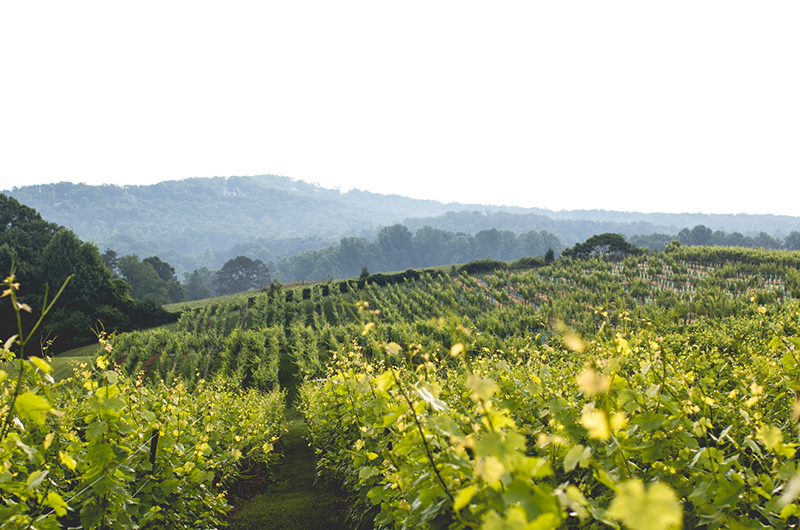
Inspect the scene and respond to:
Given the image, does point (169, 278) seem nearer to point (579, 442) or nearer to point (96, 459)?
point (96, 459)

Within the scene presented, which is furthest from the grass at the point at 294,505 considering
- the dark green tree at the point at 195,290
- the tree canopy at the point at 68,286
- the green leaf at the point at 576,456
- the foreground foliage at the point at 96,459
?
the dark green tree at the point at 195,290

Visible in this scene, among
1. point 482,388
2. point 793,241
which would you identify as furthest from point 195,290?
point 793,241

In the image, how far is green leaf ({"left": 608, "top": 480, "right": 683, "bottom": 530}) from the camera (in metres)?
0.58

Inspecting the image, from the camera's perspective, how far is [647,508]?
0.61 m

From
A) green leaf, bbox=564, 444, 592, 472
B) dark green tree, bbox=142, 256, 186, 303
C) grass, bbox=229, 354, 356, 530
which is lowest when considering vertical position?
dark green tree, bbox=142, 256, 186, 303

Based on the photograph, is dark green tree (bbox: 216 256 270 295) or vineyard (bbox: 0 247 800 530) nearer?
vineyard (bbox: 0 247 800 530)

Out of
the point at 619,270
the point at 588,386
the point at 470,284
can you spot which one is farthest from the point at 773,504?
the point at 619,270

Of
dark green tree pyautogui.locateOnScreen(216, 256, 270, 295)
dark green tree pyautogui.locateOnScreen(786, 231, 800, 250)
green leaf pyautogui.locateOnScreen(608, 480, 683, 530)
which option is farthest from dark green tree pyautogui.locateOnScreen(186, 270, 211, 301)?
dark green tree pyautogui.locateOnScreen(786, 231, 800, 250)

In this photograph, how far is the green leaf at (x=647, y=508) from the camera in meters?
0.58

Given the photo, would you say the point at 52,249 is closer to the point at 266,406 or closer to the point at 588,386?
the point at 266,406

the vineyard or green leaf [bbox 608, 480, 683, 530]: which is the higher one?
green leaf [bbox 608, 480, 683, 530]

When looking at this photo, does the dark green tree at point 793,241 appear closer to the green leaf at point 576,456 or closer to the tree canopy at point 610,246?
the tree canopy at point 610,246

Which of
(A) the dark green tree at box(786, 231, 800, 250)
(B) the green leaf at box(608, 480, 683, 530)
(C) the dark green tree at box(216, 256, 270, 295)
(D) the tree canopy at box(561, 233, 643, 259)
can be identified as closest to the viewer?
(B) the green leaf at box(608, 480, 683, 530)

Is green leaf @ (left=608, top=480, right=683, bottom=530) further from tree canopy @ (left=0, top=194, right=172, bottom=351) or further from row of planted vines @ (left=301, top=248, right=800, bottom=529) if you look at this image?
tree canopy @ (left=0, top=194, right=172, bottom=351)
